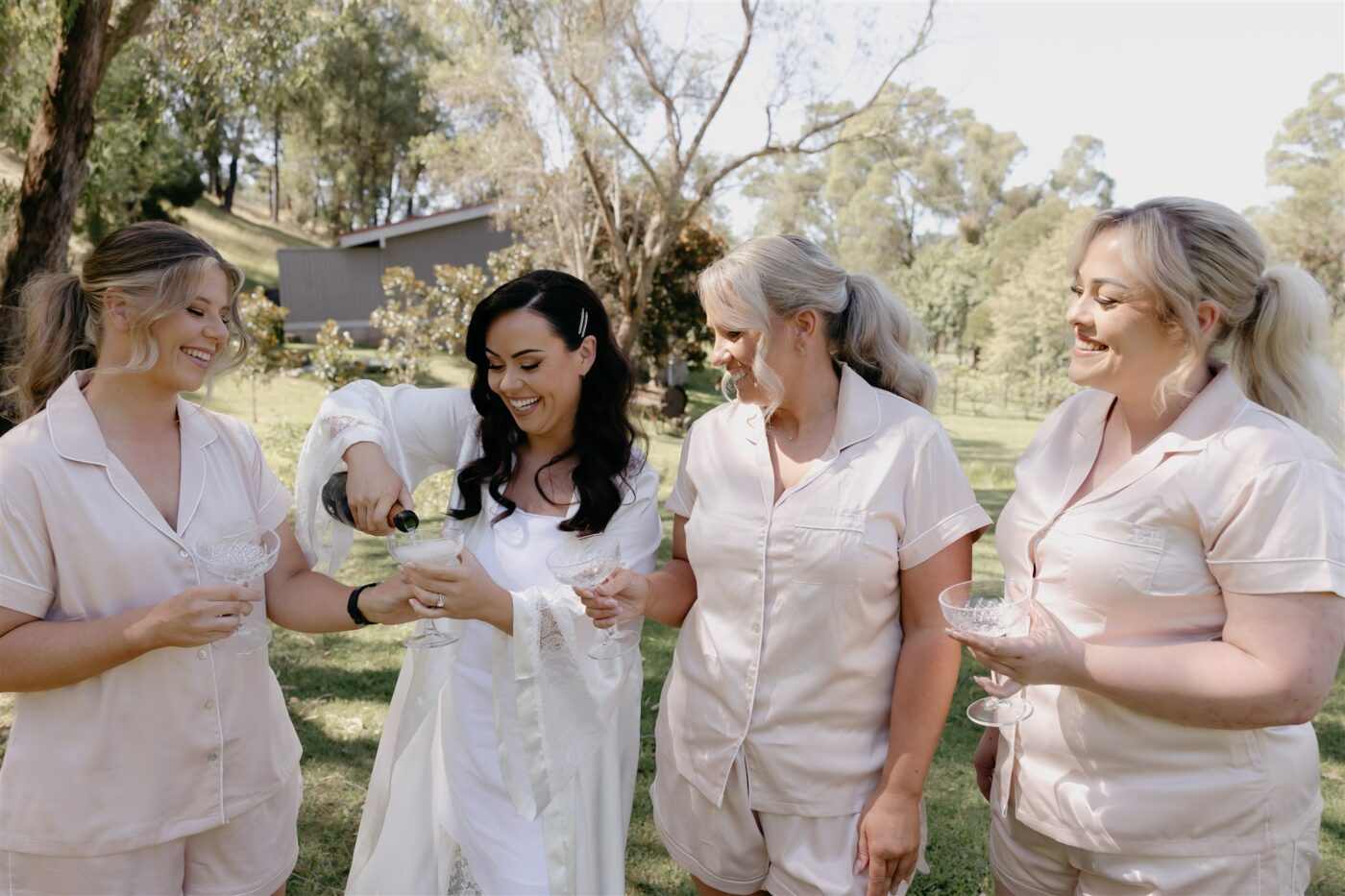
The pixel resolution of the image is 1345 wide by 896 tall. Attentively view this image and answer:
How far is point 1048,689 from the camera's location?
7.90 feet

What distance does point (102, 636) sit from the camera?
2.24 meters

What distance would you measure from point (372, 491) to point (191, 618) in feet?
2.05

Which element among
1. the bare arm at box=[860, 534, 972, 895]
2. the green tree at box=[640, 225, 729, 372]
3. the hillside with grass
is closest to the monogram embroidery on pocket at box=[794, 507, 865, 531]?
the bare arm at box=[860, 534, 972, 895]

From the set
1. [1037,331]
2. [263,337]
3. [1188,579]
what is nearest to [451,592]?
[1188,579]

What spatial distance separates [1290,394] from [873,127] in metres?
21.6

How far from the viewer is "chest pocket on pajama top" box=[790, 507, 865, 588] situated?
244 cm

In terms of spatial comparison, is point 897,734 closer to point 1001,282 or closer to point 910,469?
point 910,469

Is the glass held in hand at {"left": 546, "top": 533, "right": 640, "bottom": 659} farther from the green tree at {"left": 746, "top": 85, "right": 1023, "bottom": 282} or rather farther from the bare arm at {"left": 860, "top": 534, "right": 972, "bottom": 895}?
the green tree at {"left": 746, "top": 85, "right": 1023, "bottom": 282}

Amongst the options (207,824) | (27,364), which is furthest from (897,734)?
(27,364)

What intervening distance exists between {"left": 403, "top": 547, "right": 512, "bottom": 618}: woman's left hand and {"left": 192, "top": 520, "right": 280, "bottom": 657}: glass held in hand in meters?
0.35

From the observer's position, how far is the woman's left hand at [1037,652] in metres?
2.09

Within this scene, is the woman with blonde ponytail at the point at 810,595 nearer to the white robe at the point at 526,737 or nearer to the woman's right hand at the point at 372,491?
the white robe at the point at 526,737

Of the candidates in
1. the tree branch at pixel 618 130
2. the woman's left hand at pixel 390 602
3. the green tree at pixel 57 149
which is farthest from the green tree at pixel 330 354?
the woman's left hand at pixel 390 602

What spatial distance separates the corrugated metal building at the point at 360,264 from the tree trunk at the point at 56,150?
2470 centimetres
